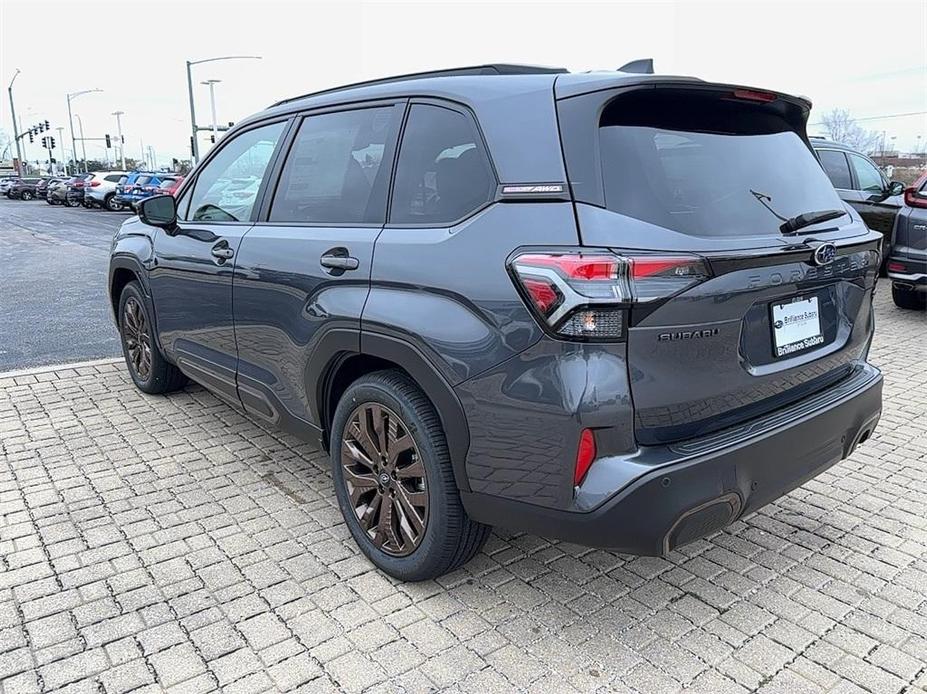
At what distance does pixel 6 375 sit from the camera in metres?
5.80

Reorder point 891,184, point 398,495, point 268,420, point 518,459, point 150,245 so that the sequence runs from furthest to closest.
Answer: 1. point 891,184
2. point 150,245
3. point 268,420
4. point 398,495
5. point 518,459

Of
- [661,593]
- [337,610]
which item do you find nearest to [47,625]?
[337,610]

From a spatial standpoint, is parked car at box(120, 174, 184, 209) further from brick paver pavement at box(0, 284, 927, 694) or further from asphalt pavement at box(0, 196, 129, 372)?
brick paver pavement at box(0, 284, 927, 694)

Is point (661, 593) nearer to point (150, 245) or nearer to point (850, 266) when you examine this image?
point (850, 266)

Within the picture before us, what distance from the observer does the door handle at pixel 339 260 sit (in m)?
2.87

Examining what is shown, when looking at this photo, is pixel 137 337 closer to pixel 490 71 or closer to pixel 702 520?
pixel 490 71

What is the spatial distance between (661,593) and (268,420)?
6.71 feet

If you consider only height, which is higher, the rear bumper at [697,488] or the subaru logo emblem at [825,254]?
the subaru logo emblem at [825,254]

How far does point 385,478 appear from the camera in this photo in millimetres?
2885

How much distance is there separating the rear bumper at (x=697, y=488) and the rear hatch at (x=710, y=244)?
0.26 ft

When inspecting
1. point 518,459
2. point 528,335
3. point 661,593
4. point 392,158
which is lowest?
point 661,593

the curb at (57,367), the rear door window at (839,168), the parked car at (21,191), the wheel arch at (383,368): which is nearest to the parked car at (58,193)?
the parked car at (21,191)

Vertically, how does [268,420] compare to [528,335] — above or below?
below

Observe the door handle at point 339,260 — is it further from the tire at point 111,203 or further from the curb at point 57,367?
the tire at point 111,203
